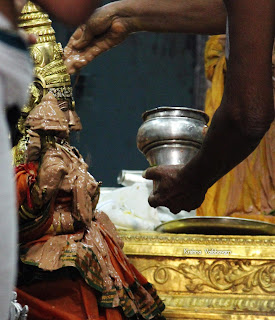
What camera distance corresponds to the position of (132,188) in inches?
167

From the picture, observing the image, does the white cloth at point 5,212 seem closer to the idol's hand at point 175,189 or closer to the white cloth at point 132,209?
the idol's hand at point 175,189

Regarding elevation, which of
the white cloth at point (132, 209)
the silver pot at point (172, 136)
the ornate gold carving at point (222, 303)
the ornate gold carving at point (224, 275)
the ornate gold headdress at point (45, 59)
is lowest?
the ornate gold carving at point (222, 303)

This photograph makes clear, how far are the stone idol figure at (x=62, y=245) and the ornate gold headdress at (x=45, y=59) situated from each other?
0.87 ft

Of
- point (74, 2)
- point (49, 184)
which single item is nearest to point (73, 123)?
point (49, 184)

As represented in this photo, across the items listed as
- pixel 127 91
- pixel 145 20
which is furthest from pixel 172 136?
pixel 127 91

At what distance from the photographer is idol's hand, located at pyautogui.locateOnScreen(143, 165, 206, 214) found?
1655 millimetres

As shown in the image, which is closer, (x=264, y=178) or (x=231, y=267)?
(x=231, y=267)

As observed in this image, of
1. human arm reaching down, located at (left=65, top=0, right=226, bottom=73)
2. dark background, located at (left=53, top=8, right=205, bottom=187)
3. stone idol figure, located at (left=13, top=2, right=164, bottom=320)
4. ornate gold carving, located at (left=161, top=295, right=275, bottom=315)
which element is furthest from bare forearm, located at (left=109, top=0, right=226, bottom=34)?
dark background, located at (left=53, top=8, right=205, bottom=187)

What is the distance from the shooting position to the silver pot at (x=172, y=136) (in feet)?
7.92

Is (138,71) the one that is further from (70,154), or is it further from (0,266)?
(0,266)

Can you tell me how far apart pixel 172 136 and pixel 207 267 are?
0.99 meters

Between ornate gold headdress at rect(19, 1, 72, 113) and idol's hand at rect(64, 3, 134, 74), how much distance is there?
0.43 feet

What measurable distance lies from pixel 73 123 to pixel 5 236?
2.31 meters

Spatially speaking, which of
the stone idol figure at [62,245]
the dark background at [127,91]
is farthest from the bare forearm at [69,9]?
the dark background at [127,91]
